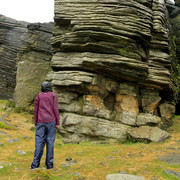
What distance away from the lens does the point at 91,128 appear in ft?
37.6

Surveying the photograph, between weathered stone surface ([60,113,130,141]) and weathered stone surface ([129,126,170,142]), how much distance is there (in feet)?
2.33

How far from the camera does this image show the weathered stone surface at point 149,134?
1051cm

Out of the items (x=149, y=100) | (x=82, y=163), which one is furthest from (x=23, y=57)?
(x=82, y=163)

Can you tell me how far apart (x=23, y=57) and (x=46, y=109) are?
62.7 ft

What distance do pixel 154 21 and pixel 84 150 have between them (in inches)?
437

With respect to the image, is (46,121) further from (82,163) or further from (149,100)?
(149,100)

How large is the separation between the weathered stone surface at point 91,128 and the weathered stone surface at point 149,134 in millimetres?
711

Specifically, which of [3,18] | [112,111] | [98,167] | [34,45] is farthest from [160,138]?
[3,18]

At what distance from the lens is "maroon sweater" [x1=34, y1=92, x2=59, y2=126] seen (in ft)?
19.7

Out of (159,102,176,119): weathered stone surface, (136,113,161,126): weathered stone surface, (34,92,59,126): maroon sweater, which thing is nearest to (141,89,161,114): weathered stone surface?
(136,113,161,126): weathered stone surface

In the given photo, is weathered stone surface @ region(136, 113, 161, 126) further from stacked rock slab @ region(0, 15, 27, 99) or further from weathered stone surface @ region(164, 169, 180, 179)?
stacked rock slab @ region(0, 15, 27, 99)

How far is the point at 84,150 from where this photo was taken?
869 cm

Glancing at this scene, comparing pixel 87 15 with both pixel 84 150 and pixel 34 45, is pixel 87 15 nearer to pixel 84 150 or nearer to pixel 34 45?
pixel 84 150

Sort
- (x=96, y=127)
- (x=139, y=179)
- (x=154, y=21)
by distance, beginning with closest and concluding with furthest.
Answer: (x=139, y=179) → (x=96, y=127) → (x=154, y=21)
